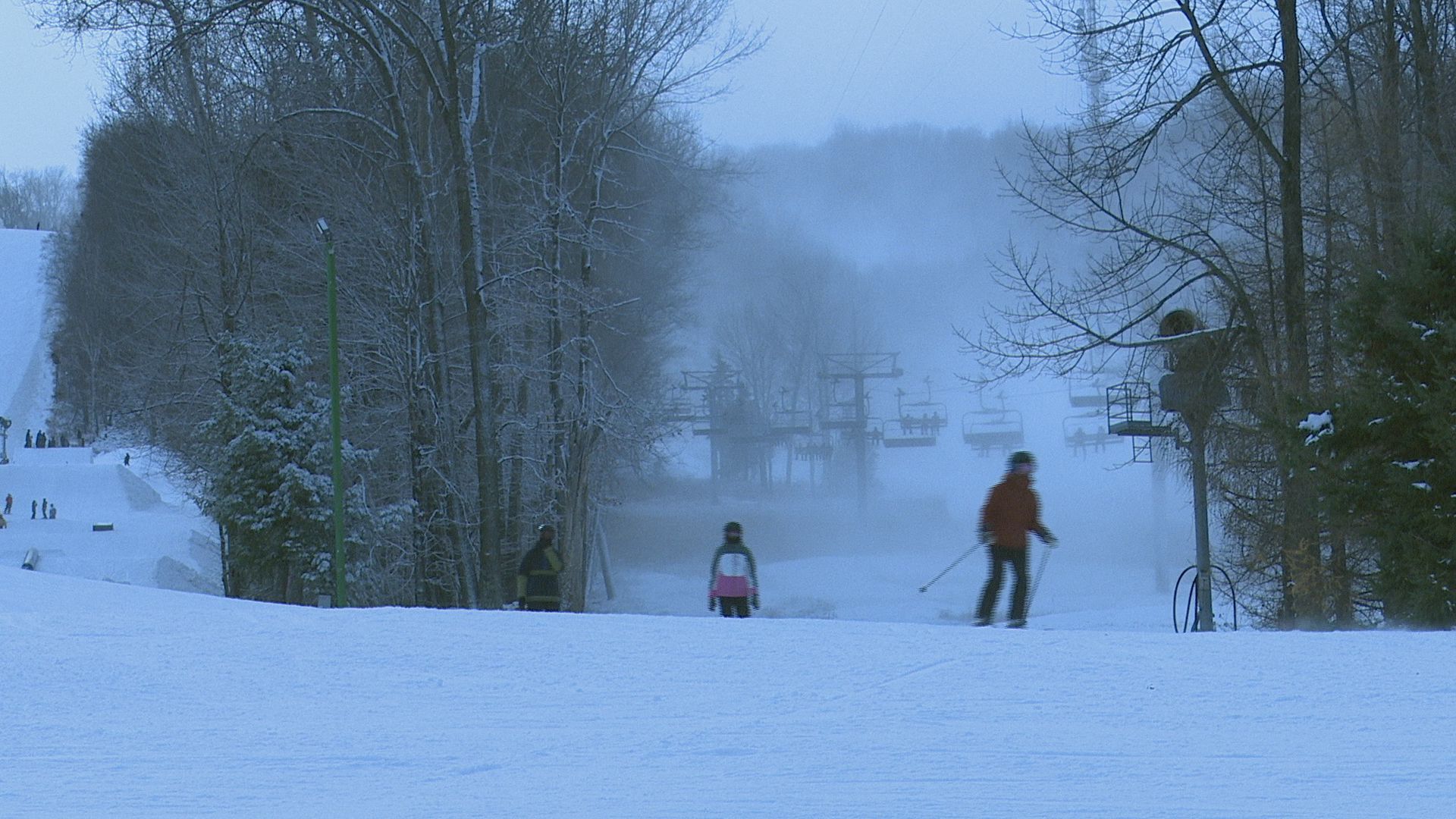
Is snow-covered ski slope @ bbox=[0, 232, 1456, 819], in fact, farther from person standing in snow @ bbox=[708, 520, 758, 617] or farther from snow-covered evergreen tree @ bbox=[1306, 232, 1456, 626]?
snow-covered evergreen tree @ bbox=[1306, 232, 1456, 626]

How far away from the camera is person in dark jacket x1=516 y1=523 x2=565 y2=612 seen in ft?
45.5

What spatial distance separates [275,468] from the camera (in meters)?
21.9

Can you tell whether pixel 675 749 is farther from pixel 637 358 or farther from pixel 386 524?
pixel 637 358

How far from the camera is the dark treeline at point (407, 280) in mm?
19547

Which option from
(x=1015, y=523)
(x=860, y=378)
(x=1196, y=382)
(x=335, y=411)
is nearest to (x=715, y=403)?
(x=860, y=378)

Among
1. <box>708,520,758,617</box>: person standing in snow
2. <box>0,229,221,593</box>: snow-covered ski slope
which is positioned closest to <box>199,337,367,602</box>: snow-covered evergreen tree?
<box>0,229,221,593</box>: snow-covered ski slope

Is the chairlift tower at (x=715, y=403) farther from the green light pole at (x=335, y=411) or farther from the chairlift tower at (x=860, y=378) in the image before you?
the green light pole at (x=335, y=411)

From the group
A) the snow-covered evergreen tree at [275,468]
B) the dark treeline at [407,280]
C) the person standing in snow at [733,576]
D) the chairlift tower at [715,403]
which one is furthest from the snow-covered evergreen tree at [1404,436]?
the chairlift tower at [715,403]

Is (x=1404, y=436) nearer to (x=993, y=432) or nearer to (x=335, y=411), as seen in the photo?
(x=335, y=411)

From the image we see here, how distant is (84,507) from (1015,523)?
45007 millimetres

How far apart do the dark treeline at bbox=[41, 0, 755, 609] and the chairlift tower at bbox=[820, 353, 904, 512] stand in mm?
28221

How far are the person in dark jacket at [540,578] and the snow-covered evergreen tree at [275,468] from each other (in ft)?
27.9

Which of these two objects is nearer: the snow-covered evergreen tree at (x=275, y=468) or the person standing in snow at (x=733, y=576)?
the person standing in snow at (x=733, y=576)

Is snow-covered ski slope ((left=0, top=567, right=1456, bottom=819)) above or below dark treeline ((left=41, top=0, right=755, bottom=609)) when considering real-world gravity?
below
